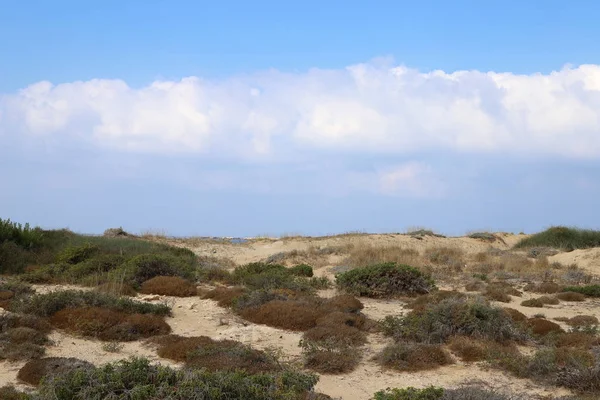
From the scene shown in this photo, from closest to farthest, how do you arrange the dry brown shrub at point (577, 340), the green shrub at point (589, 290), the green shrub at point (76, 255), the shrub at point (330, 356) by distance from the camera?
the shrub at point (330, 356) < the dry brown shrub at point (577, 340) < the green shrub at point (589, 290) < the green shrub at point (76, 255)

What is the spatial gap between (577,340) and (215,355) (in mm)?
5564

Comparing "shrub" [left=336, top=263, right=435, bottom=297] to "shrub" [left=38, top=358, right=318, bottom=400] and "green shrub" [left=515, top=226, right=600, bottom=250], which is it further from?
"green shrub" [left=515, top=226, right=600, bottom=250]

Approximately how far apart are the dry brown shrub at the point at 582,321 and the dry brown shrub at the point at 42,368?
8.79 metres

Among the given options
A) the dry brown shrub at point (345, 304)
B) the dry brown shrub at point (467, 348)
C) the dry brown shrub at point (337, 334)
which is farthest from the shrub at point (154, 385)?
the dry brown shrub at point (345, 304)

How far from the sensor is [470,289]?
50.9 ft

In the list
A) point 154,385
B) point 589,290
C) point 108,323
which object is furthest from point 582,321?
point 154,385

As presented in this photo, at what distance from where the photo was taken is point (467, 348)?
8844mm

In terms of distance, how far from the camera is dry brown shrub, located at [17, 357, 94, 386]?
7.17 meters

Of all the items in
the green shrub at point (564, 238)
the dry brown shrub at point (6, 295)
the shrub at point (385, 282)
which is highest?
the green shrub at point (564, 238)

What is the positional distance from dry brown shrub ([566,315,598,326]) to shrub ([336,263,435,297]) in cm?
350

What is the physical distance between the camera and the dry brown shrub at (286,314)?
10.3 m

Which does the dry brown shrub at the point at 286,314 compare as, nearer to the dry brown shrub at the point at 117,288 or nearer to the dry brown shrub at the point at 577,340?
the dry brown shrub at the point at 117,288

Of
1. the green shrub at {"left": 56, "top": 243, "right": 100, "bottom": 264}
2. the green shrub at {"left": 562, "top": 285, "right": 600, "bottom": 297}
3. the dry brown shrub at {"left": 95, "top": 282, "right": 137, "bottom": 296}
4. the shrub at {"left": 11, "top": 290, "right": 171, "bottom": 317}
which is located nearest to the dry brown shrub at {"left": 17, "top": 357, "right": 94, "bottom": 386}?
the shrub at {"left": 11, "top": 290, "right": 171, "bottom": 317}

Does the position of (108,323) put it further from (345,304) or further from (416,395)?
(416,395)
